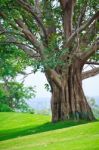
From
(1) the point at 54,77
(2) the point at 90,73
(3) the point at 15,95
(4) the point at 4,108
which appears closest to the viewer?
(1) the point at 54,77

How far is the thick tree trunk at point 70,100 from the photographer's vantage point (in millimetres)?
23141

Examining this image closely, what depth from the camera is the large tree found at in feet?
71.2

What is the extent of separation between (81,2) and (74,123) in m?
5.75

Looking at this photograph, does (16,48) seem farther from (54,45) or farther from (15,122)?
(15,122)

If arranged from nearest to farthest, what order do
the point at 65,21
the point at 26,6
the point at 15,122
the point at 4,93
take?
the point at 26,6 → the point at 65,21 → the point at 15,122 → the point at 4,93

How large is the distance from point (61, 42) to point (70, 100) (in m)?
2.90

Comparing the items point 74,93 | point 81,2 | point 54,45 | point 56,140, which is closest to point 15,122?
point 74,93

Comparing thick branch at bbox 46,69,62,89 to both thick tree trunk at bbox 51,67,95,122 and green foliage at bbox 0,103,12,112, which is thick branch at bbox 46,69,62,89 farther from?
green foliage at bbox 0,103,12,112

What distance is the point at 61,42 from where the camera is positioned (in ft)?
76.1

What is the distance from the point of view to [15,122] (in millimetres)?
27156

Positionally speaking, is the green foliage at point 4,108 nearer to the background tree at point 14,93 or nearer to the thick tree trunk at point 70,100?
the background tree at point 14,93

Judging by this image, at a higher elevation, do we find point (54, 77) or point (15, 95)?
point (15, 95)

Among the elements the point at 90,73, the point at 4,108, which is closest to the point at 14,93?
the point at 4,108

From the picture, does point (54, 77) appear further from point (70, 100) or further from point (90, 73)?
point (90, 73)
